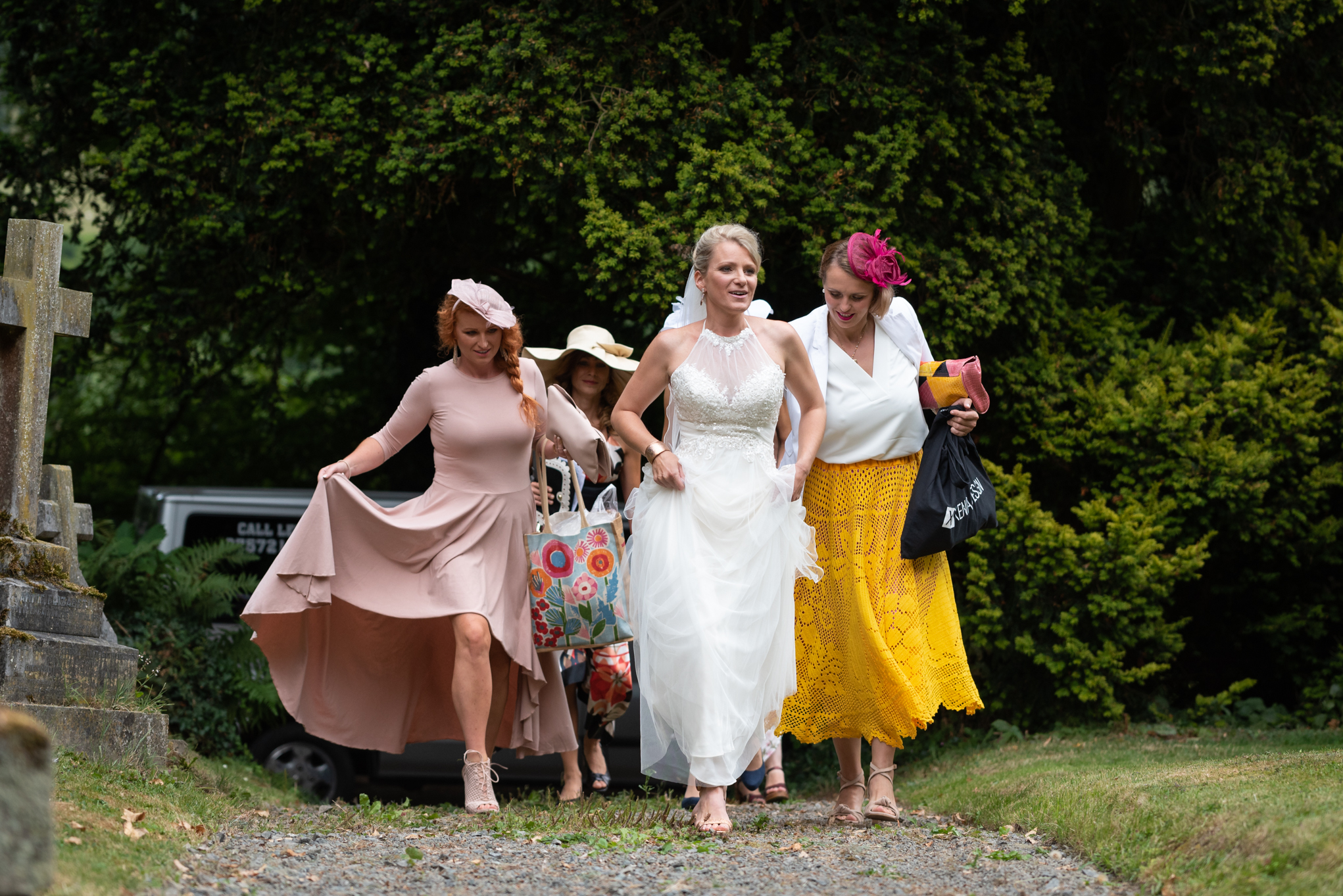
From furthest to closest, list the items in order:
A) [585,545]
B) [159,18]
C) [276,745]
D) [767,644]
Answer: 1. [159,18]
2. [276,745]
3. [585,545]
4. [767,644]

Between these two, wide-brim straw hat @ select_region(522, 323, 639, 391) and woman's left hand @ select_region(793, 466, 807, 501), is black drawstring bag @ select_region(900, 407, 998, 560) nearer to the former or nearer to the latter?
woman's left hand @ select_region(793, 466, 807, 501)

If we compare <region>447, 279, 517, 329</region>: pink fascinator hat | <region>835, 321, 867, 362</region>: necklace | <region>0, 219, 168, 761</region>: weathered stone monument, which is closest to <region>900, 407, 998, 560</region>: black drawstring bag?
<region>835, 321, 867, 362</region>: necklace

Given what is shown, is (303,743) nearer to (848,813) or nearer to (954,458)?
(848,813)

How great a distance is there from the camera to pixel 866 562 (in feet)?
18.2

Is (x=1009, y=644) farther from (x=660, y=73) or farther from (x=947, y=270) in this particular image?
(x=660, y=73)

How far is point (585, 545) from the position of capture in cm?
568

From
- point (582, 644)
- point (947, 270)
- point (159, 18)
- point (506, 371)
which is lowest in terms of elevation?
point (582, 644)

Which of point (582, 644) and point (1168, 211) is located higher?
point (1168, 211)

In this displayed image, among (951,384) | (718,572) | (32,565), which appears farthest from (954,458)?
(32,565)

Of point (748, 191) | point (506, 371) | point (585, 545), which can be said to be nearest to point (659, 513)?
point (585, 545)

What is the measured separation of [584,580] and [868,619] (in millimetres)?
1238

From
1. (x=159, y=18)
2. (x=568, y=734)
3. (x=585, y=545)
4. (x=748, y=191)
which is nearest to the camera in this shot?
(x=585, y=545)

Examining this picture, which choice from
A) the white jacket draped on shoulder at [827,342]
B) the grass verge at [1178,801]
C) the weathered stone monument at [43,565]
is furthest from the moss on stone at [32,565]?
the grass verge at [1178,801]

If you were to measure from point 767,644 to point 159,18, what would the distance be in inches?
266
